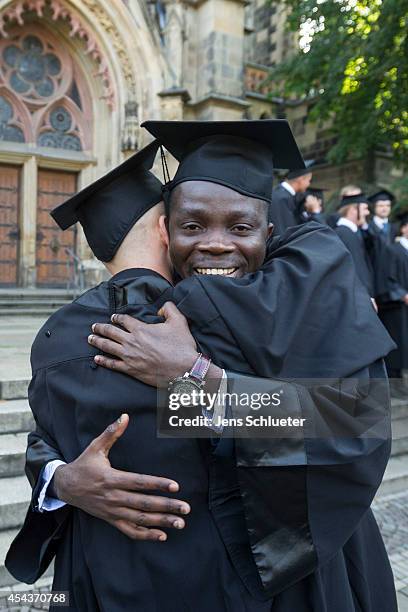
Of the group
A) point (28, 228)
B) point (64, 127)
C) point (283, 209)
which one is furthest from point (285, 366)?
point (64, 127)

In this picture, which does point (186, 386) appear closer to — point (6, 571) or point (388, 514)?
point (6, 571)

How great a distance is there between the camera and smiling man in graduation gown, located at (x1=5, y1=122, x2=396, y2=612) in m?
1.13

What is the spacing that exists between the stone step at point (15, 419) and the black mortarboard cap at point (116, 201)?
2773mm

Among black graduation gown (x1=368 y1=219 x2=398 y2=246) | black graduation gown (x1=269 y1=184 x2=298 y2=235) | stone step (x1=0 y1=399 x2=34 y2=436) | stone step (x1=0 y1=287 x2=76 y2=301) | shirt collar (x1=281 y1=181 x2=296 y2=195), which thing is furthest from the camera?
stone step (x1=0 y1=287 x2=76 y2=301)

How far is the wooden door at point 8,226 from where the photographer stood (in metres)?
11.6

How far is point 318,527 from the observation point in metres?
1.13

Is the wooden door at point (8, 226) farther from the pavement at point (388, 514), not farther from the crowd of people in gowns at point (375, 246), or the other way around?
the crowd of people in gowns at point (375, 246)

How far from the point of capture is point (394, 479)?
4.71 m

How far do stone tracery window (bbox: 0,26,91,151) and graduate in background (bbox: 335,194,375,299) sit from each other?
7.88 metres

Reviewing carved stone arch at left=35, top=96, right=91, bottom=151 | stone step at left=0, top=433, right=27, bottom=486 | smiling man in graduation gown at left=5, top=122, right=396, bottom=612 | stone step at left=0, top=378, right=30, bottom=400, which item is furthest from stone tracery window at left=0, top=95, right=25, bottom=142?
smiling man in graduation gown at left=5, top=122, right=396, bottom=612

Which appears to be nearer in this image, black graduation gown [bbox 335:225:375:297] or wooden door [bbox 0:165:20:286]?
black graduation gown [bbox 335:225:375:297]

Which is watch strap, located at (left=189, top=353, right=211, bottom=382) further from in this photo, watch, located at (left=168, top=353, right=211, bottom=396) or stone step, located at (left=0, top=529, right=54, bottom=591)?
stone step, located at (left=0, top=529, right=54, bottom=591)

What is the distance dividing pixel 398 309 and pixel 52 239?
8182 mm

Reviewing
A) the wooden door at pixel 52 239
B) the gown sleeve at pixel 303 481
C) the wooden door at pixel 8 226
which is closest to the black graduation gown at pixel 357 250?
the gown sleeve at pixel 303 481
